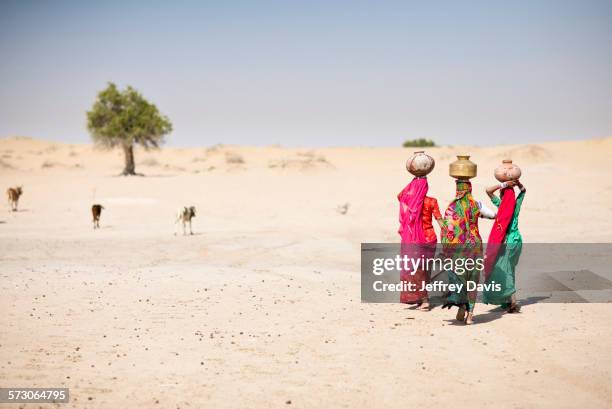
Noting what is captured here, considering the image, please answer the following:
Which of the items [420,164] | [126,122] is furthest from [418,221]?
[126,122]

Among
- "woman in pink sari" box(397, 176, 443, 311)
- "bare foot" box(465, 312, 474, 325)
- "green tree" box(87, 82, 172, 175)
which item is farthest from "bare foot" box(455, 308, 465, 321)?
"green tree" box(87, 82, 172, 175)

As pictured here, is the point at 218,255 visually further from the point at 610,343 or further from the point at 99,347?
the point at 610,343

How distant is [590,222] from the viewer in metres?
22.9

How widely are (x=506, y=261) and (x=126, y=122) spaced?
130ft

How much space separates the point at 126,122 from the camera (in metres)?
44.8

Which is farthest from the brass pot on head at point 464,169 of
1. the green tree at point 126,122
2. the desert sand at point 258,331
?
the green tree at point 126,122

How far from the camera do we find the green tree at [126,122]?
4462cm

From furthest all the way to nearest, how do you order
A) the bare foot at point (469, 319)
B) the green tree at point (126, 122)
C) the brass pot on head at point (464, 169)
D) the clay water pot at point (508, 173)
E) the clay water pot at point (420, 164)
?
the green tree at point (126, 122) < the clay water pot at point (420, 164) < the clay water pot at point (508, 173) < the bare foot at point (469, 319) < the brass pot on head at point (464, 169)

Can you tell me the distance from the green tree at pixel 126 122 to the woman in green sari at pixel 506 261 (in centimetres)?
3846

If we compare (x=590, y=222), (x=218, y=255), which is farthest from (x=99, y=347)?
(x=590, y=222)

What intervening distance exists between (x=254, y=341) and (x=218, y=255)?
7.87 metres

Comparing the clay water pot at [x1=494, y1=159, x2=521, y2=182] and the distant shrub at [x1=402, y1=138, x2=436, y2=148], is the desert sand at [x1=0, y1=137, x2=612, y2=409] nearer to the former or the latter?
the clay water pot at [x1=494, y1=159, x2=521, y2=182]

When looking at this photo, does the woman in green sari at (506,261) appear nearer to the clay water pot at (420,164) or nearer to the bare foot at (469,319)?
the bare foot at (469,319)

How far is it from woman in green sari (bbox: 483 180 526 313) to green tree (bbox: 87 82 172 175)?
3846 cm
